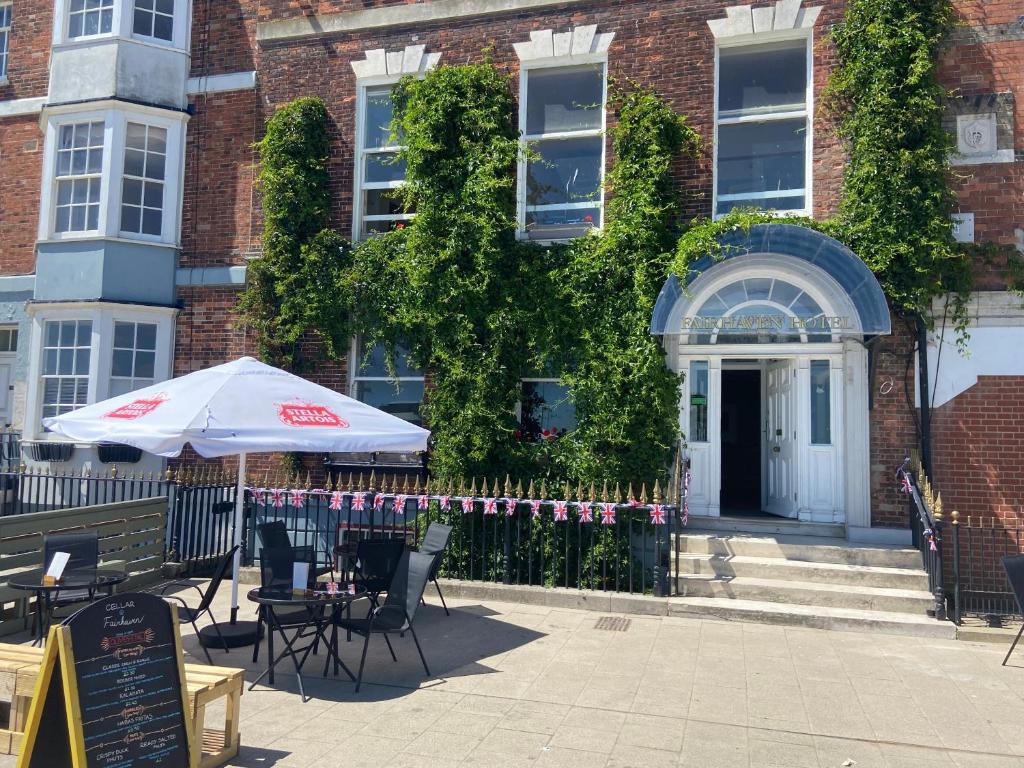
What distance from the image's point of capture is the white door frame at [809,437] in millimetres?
9805

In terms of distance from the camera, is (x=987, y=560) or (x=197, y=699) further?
(x=987, y=560)

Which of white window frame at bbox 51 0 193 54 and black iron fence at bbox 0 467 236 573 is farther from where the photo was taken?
white window frame at bbox 51 0 193 54

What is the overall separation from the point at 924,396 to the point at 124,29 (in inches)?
516

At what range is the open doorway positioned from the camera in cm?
1388

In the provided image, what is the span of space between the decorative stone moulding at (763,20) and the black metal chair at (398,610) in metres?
8.09

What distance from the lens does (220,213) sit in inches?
500

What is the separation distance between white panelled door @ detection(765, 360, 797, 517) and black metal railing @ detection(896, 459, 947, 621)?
58.0 inches

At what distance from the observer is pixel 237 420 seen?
247 inches

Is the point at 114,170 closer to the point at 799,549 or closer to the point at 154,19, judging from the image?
the point at 154,19

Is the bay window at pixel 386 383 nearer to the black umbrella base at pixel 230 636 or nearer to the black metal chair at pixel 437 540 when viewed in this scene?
the black metal chair at pixel 437 540

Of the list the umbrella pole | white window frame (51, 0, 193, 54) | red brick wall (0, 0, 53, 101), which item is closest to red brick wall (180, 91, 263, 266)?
white window frame (51, 0, 193, 54)

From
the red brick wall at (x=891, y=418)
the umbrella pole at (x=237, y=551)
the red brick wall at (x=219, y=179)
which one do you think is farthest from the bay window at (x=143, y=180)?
the red brick wall at (x=891, y=418)

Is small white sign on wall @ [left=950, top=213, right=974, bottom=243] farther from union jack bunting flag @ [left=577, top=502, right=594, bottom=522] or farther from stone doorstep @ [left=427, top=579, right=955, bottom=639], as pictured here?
union jack bunting flag @ [left=577, top=502, right=594, bottom=522]

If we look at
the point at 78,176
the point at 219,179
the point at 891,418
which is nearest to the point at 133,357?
the point at 78,176
